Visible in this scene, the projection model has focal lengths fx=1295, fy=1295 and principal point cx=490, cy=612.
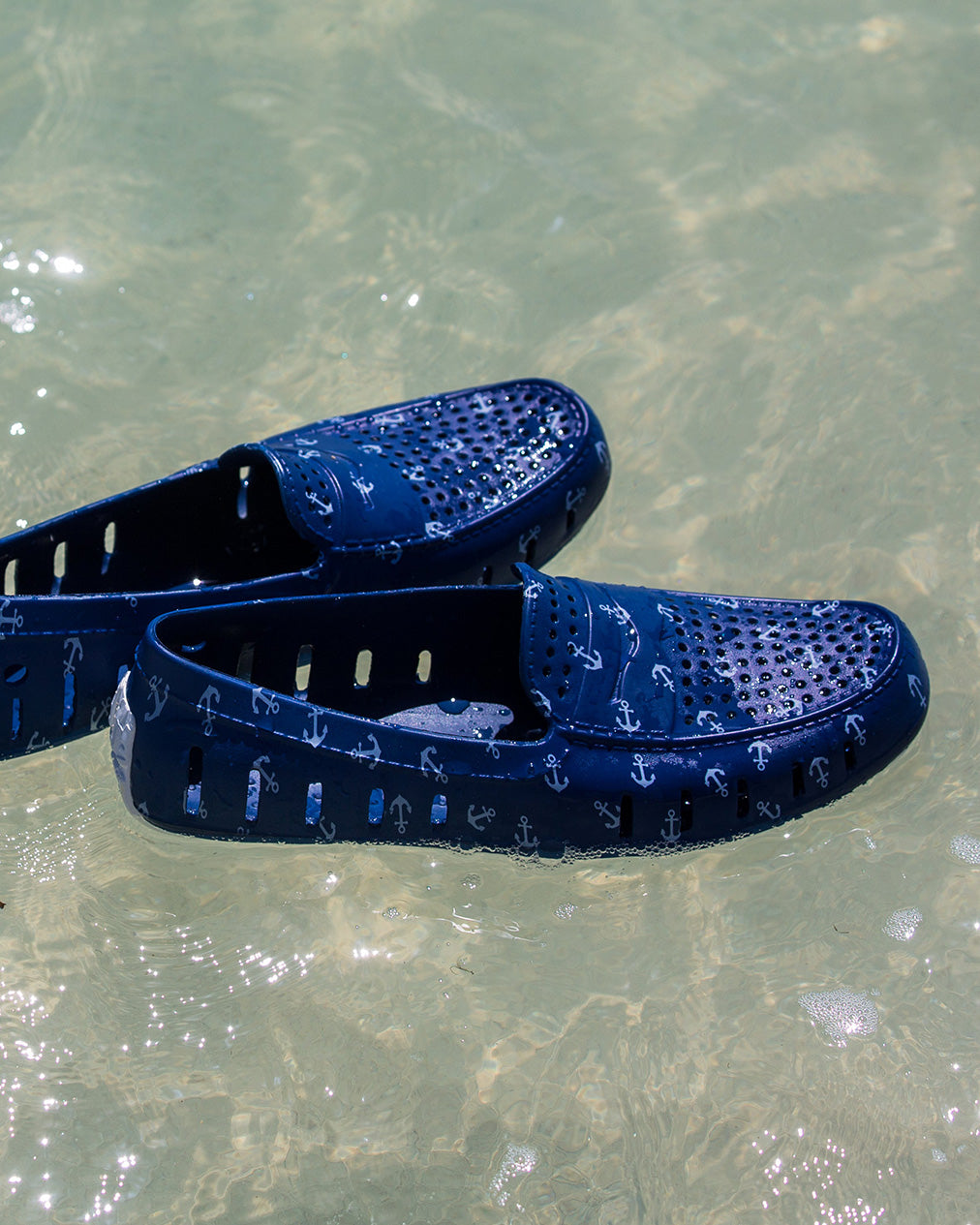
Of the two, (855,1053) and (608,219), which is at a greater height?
(608,219)

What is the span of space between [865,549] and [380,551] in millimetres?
890

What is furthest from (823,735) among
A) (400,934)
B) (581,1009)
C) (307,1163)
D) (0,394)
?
(0,394)

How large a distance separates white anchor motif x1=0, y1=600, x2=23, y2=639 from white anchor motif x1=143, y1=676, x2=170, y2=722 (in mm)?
233

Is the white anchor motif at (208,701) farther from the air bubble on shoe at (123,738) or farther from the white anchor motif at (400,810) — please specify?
the white anchor motif at (400,810)

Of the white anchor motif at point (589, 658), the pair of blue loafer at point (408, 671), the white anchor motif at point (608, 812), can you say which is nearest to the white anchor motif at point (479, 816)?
the pair of blue loafer at point (408, 671)

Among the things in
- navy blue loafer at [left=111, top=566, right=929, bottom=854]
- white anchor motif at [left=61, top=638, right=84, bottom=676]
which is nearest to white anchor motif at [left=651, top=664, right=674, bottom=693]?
navy blue loafer at [left=111, top=566, right=929, bottom=854]

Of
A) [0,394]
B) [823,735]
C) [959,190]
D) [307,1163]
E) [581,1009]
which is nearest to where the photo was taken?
[307,1163]

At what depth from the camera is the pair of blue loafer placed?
182 cm

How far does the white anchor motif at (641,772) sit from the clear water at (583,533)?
15 cm

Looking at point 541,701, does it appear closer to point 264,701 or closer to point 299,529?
point 264,701

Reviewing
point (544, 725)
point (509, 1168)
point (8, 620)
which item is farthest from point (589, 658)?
point (8, 620)

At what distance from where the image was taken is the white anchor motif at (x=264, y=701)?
177 centimetres

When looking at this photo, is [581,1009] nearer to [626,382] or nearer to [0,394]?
[626,382]

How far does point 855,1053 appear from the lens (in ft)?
5.67
